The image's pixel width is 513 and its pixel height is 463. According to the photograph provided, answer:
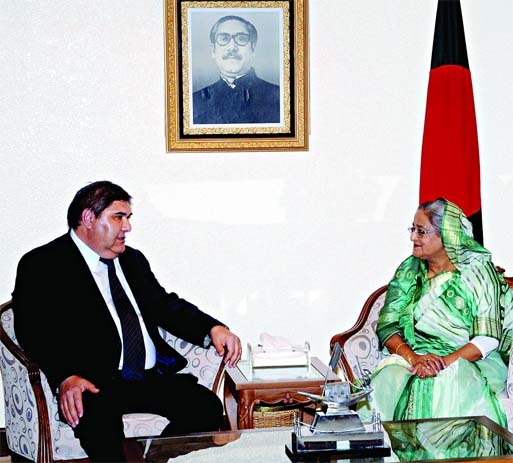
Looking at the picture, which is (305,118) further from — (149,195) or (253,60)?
(149,195)

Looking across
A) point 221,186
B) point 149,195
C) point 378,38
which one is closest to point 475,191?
point 378,38

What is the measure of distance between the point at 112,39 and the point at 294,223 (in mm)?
1461

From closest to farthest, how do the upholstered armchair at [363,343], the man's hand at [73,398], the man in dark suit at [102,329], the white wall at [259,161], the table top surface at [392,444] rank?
the table top surface at [392,444], the man's hand at [73,398], the man in dark suit at [102,329], the upholstered armchair at [363,343], the white wall at [259,161]

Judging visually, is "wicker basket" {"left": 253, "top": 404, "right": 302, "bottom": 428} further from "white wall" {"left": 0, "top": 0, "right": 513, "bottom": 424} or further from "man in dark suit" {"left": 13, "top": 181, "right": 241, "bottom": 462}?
"white wall" {"left": 0, "top": 0, "right": 513, "bottom": 424}

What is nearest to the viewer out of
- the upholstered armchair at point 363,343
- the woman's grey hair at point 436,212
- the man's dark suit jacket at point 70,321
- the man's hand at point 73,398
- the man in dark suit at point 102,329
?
the man's hand at point 73,398

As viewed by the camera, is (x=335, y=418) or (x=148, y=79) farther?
(x=148, y=79)

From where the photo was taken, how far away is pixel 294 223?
573 centimetres

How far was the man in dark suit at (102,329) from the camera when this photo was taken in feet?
14.6

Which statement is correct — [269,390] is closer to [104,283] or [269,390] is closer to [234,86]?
[104,283]

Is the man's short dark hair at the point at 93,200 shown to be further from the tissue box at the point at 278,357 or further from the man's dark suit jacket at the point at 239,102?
the tissue box at the point at 278,357

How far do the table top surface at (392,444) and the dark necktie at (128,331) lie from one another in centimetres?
84

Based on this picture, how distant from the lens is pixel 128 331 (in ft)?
15.9

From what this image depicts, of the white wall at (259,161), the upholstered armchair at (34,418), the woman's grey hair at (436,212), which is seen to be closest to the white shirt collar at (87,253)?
the upholstered armchair at (34,418)

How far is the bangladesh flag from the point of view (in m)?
5.59
